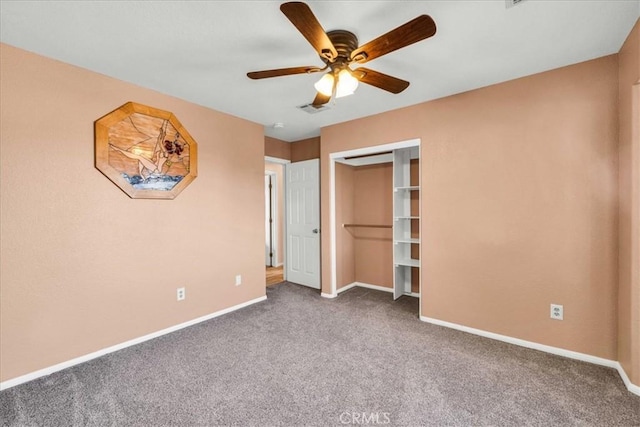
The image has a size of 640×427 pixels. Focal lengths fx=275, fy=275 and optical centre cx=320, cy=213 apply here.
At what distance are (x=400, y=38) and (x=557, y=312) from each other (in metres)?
2.62

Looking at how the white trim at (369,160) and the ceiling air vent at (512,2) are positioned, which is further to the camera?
the white trim at (369,160)

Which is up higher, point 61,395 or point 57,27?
point 57,27

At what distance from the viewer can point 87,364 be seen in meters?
2.29

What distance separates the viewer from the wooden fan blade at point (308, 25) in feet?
4.17

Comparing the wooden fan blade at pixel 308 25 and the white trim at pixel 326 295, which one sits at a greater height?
the wooden fan blade at pixel 308 25

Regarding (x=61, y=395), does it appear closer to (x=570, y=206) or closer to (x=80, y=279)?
(x=80, y=279)

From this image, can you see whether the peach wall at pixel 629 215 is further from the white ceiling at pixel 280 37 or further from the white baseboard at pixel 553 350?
the white ceiling at pixel 280 37

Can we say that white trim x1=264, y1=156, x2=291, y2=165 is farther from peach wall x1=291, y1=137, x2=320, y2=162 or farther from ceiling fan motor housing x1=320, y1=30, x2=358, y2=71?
ceiling fan motor housing x1=320, y1=30, x2=358, y2=71

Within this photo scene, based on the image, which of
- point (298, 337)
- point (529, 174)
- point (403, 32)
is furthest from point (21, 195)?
point (529, 174)

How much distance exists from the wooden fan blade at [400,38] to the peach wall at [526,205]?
1680 millimetres

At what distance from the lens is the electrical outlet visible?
7.86 feet

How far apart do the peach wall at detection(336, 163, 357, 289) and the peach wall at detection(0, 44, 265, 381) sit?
1775 mm

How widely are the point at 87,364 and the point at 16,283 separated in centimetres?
84

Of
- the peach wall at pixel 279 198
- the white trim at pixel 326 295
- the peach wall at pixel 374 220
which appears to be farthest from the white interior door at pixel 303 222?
the peach wall at pixel 279 198
